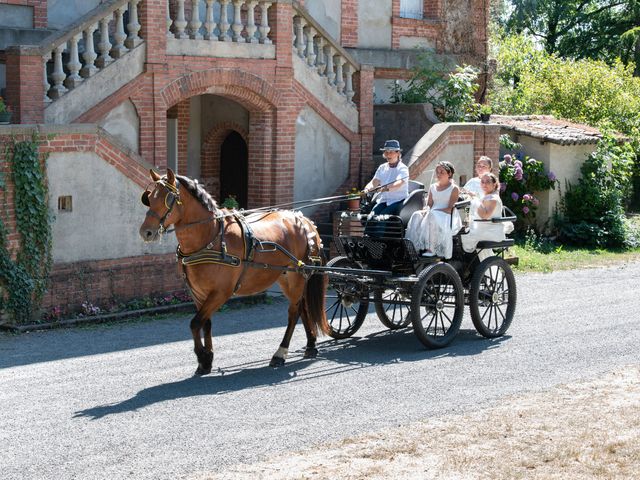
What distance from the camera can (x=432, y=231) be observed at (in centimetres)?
1267

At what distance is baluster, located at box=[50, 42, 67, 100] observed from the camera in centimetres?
1511

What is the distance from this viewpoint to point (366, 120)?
1970 centimetres

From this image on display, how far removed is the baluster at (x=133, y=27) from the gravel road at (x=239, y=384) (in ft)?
14.0

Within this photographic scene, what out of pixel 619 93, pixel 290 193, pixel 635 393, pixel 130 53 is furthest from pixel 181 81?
pixel 619 93

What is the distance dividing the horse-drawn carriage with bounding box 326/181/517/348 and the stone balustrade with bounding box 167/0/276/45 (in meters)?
5.12

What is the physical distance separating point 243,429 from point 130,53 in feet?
27.6

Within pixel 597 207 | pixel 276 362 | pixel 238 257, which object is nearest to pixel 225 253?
pixel 238 257

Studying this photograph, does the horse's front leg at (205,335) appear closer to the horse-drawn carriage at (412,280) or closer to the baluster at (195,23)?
the horse-drawn carriage at (412,280)

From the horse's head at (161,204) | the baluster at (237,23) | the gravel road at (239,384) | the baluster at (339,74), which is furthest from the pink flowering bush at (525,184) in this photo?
the horse's head at (161,204)

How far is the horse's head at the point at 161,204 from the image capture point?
10664 millimetres

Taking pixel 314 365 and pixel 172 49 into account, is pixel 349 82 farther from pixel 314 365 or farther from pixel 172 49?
pixel 314 365

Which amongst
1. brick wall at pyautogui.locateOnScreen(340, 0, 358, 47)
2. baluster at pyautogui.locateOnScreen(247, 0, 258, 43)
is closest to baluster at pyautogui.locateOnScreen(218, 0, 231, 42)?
baluster at pyautogui.locateOnScreen(247, 0, 258, 43)

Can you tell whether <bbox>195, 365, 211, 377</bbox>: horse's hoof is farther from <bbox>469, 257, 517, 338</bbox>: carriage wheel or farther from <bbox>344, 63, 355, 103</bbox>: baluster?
<bbox>344, 63, 355, 103</bbox>: baluster

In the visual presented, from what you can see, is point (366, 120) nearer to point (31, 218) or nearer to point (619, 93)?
point (31, 218)
